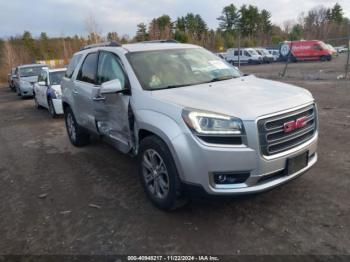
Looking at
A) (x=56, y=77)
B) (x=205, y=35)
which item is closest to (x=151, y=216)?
(x=56, y=77)

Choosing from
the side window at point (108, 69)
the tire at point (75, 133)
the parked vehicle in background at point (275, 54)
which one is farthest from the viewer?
the parked vehicle in background at point (275, 54)

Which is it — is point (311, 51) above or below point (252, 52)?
below

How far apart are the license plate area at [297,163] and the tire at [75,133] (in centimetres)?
417

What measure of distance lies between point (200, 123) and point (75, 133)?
4.10m

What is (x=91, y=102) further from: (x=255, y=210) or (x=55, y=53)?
(x=55, y=53)

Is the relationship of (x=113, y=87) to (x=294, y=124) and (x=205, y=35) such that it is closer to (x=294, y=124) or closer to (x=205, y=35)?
(x=294, y=124)

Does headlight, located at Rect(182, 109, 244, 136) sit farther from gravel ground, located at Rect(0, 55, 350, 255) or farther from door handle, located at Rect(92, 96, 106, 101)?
door handle, located at Rect(92, 96, 106, 101)

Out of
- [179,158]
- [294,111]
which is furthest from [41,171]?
[294,111]

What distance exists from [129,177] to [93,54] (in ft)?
6.84

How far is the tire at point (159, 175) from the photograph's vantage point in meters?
3.39

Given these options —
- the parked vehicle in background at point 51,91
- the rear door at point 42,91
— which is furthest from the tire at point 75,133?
the rear door at point 42,91

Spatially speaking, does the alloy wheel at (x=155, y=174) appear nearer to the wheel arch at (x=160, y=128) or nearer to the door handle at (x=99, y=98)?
the wheel arch at (x=160, y=128)

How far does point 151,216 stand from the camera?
12.1 feet

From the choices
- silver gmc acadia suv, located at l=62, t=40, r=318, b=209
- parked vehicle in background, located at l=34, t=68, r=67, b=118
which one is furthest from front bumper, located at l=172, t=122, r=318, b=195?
parked vehicle in background, located at l=34, t=68, r=67, b=118
